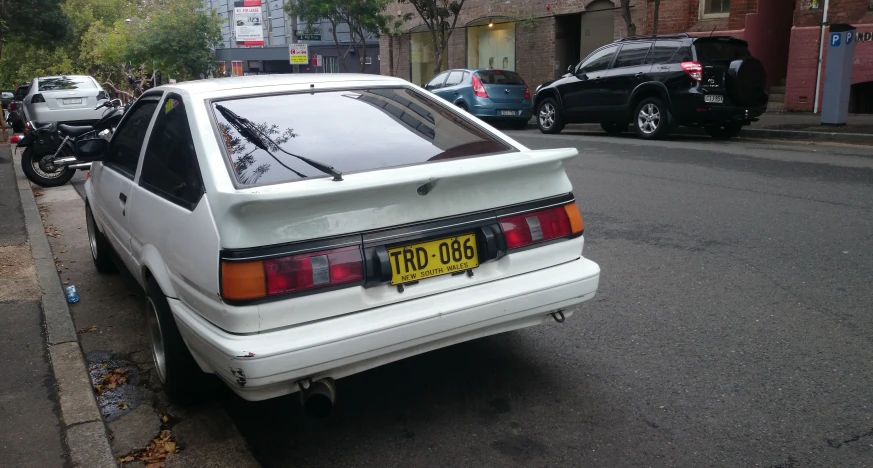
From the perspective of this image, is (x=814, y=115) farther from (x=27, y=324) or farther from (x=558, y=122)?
(x=27, y=324)

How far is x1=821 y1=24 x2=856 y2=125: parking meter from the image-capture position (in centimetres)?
1411

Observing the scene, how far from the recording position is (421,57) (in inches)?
1374

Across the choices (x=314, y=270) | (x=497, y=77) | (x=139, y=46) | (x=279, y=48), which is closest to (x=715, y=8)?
(x=497, y=77)

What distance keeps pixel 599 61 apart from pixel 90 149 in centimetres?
1218

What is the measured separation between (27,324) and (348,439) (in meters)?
2.68

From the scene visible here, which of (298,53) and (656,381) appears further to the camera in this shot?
(298,53)

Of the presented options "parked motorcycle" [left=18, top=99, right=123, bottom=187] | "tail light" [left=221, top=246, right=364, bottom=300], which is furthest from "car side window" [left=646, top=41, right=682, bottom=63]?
"tail light" [left=221, top=246, right=364, bottom=300]

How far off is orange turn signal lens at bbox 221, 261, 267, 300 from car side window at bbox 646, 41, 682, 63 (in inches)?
485

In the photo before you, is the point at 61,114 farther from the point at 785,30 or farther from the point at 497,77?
the point at 785,30

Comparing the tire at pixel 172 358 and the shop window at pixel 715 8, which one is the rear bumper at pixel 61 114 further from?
the shop window at pixel 715 8

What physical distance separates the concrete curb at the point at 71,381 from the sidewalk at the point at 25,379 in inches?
1.7

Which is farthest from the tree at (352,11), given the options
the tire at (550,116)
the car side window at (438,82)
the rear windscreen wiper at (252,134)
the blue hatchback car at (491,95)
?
the rear windscreen wiper at (252,134)

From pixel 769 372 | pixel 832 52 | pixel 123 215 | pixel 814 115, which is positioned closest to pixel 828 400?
pixel 769 372

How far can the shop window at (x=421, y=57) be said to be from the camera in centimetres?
3416
